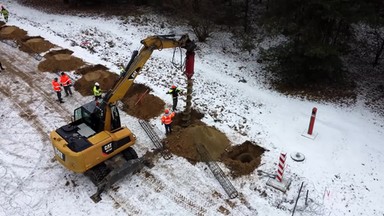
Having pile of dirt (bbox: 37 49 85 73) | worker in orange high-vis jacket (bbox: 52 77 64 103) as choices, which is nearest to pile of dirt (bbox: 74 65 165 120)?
pile of dirt (bbox: 37 49 85 73)

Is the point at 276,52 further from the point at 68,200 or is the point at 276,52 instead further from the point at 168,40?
the point at 68,200

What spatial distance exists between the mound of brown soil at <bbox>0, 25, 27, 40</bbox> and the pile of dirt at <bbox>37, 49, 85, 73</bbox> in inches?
173

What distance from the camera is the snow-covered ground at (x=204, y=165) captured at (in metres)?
10.9

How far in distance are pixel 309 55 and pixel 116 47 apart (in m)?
11.8

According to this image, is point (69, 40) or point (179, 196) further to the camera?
point (69, 40)

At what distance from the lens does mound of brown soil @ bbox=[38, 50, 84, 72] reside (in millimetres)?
18672

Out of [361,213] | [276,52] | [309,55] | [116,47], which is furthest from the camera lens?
→ [116,47]

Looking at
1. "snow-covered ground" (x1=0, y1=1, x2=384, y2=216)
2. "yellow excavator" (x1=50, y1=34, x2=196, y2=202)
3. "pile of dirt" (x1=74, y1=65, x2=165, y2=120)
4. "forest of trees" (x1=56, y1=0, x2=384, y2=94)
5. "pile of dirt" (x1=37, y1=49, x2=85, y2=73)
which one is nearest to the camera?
"yellow excavator" (x1=50, y1=34, x2=196, y2=202)

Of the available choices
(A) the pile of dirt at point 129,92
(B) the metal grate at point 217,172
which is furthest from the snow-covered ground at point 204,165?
(A) the pile of dirt at point 129,92

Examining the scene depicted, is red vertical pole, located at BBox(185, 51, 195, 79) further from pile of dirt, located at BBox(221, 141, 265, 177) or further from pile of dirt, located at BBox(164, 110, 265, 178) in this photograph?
pile of dirt, located at BBox(221, 141, 265, 177)

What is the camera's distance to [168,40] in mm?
11992

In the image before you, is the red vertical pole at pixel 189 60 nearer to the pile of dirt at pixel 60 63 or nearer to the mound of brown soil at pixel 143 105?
the mound of brown soil at pixel 143 105

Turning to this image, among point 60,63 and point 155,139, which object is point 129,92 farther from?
point 60,63

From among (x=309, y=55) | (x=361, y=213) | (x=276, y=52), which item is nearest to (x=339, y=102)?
(x=309, y=55)
